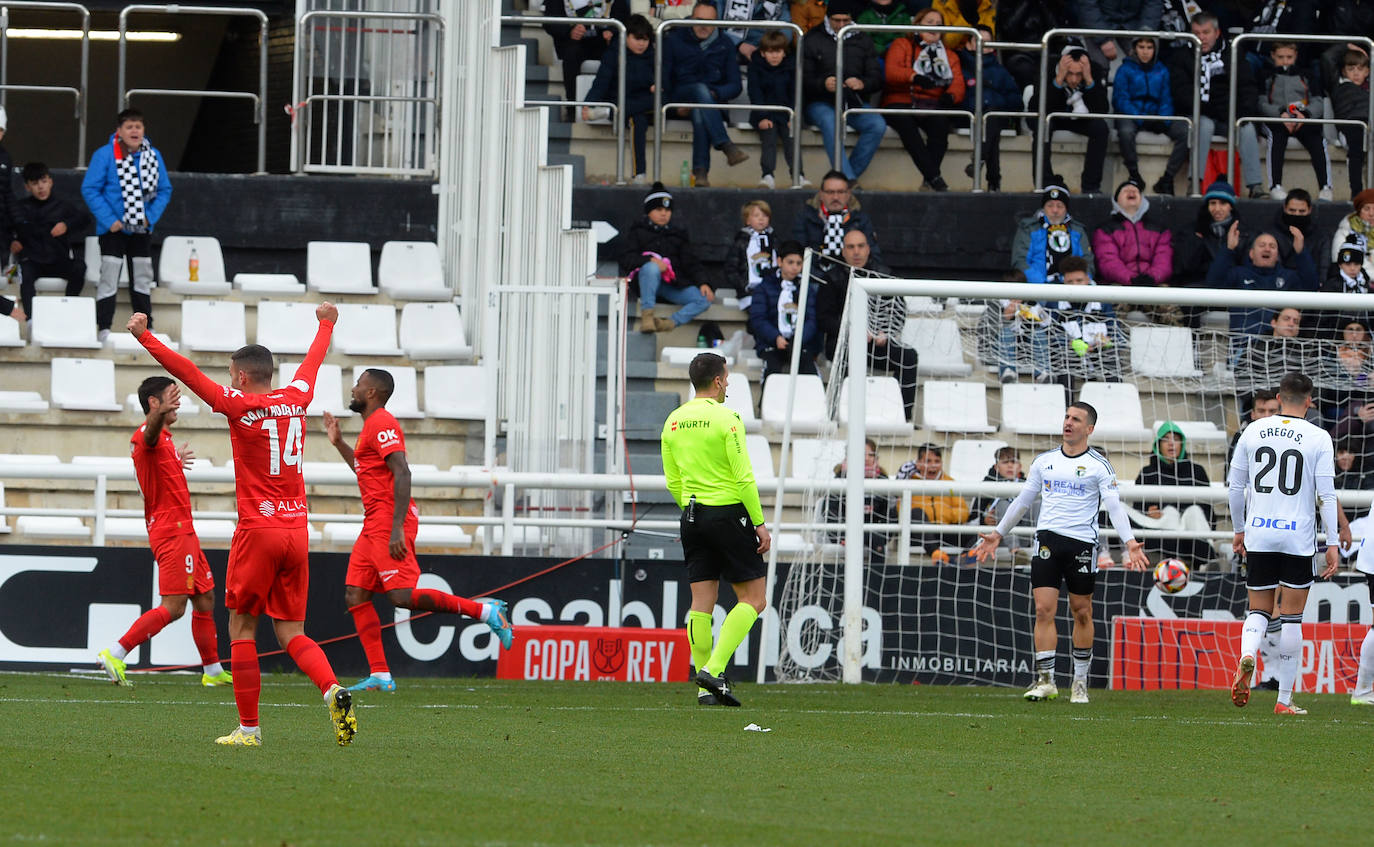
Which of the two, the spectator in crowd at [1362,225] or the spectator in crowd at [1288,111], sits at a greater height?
the spectator in crowd at [1288,111]

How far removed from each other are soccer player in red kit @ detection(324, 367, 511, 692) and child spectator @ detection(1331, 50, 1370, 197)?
1111 cm

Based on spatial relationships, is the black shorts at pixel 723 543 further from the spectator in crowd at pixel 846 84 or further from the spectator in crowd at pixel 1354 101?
the spectator in crowd at pixel 1354 101

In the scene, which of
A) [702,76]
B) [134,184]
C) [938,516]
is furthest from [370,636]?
[702,76]

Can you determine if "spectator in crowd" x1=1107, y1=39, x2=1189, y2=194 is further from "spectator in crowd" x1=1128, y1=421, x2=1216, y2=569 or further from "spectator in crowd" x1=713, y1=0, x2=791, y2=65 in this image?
"spectator in crowd" x1=1128, y1=421, x2=1216, y2=569

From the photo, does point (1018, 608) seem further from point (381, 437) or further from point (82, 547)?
point (82, 547)

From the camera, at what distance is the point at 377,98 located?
1792cm

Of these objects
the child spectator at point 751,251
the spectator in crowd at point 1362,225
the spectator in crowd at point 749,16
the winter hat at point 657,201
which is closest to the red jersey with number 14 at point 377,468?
the winter hat at point 657,201

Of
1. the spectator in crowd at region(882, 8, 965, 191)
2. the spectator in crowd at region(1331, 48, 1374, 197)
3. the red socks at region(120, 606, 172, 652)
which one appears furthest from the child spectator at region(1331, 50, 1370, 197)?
the red socks at region(120, 606, 172, 652)

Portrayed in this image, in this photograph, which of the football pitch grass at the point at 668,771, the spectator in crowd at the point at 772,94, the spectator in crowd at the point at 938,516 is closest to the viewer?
the football pitch grass at the point at 668,771

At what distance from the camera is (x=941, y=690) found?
12.8 m

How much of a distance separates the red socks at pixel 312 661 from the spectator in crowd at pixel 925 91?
1186 centimetres

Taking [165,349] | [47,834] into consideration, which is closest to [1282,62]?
[165,349]

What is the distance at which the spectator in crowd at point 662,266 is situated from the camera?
17250 mm

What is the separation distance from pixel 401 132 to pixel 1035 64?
6420 mm
